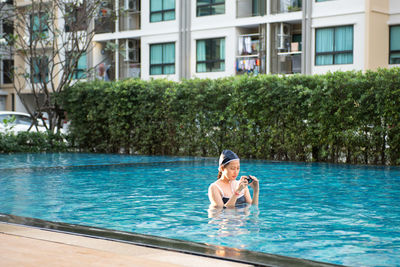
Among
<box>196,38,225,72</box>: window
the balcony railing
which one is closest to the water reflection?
<box>196,38,225,72</box>: window

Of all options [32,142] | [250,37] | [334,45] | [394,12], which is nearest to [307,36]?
[334,45]

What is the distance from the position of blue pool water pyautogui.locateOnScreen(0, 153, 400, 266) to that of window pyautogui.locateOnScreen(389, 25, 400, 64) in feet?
51.3

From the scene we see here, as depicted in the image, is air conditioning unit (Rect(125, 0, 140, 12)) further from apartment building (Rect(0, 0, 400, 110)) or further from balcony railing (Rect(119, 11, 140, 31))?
balcony railing (Rect(119, 11, 140, 31))

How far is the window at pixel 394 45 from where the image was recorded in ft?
99.5

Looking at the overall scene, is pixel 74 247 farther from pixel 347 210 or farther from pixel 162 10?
pixel 162 10

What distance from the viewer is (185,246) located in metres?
5.65

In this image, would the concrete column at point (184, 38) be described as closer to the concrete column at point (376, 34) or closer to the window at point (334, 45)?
the window at point (334, 45)

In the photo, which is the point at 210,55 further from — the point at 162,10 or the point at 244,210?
the point at 244,210

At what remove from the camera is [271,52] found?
34.1 metres

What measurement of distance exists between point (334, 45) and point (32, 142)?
15.8 m

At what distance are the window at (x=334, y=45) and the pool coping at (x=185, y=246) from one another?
25794 millimetres

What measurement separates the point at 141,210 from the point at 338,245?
344 centimetres

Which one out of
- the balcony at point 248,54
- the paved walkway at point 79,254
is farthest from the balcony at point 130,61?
the paved walkway at point 79,254

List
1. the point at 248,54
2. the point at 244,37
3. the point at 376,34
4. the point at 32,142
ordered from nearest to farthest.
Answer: the point at 32,142, the point at 376,34, the point at 248,54, the point at 244,37
